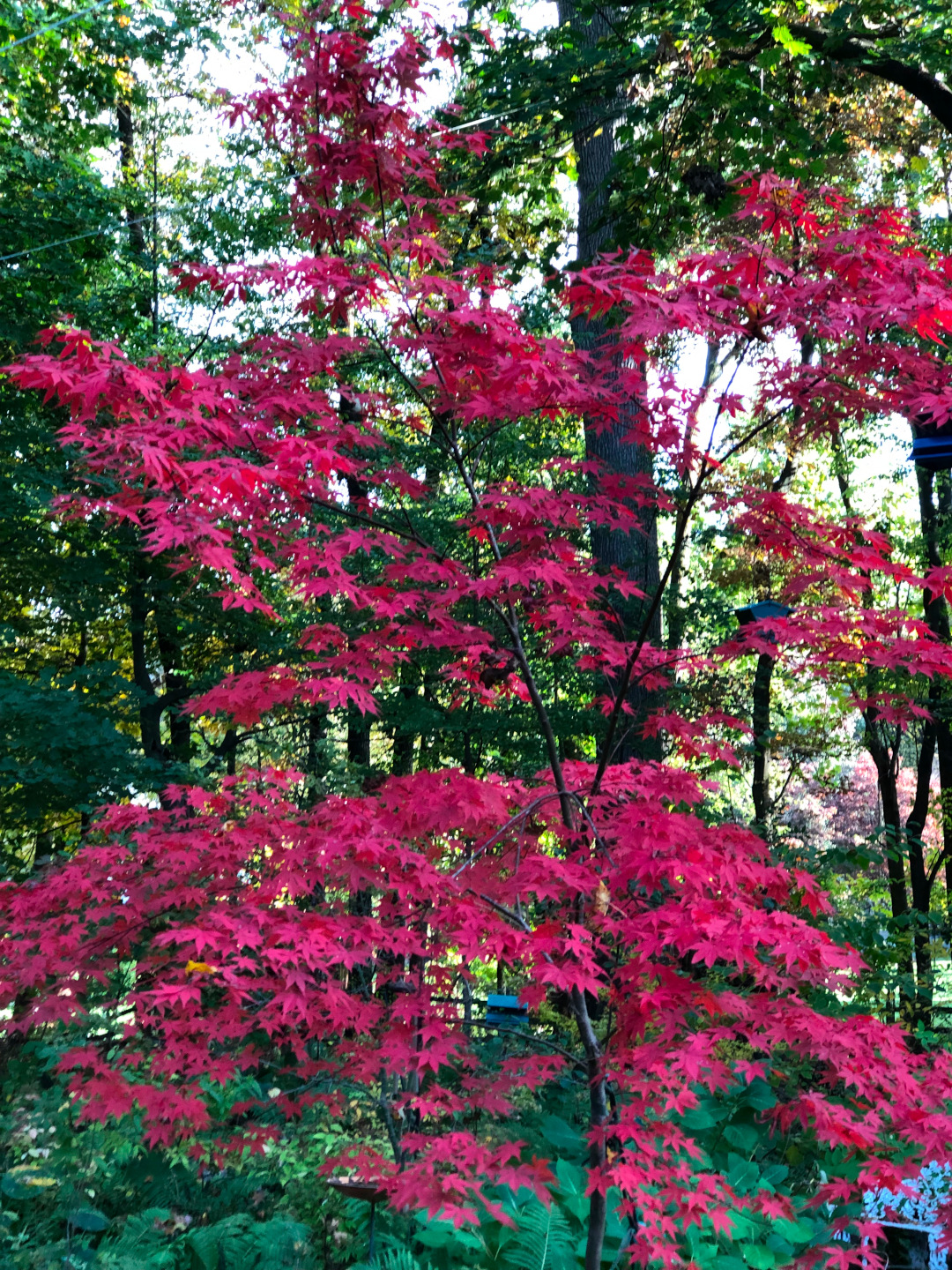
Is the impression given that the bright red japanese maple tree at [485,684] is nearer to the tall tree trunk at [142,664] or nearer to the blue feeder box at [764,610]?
the blue feeder box at [764,610]

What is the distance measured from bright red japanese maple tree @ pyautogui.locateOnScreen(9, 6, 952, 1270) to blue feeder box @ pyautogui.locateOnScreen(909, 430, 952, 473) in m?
1.00

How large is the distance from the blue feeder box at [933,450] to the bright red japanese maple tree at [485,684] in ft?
3.28

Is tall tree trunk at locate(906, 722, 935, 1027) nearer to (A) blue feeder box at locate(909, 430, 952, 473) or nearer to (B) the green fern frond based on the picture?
(A) blue feeder box at locate(909, 430, 952, 473)

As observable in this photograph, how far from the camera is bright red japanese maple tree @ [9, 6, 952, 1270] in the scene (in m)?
2.50

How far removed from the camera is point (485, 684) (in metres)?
3.69

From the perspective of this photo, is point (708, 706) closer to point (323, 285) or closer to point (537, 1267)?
point (537, 1267)

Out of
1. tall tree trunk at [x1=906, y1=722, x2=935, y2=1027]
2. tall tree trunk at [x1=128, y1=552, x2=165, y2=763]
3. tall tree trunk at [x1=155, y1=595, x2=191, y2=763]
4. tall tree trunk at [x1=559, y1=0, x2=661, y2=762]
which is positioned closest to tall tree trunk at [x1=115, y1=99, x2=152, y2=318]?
tall tree trunk at [x1=128, y1=552, x2=165, y2=763]

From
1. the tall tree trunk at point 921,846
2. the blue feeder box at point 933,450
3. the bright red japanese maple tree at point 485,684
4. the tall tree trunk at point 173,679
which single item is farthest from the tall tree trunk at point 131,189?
the tall tree trunk at point 921,846

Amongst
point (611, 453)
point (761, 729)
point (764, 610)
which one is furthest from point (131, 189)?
point (764, 610)

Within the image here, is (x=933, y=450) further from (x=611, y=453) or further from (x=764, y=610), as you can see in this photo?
(x=611, y=453)

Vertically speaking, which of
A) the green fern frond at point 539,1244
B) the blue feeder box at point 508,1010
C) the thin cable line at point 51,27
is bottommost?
the green fern frond at point 539,1244

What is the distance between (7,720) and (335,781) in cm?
258

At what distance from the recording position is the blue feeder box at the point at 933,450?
12.7 ft

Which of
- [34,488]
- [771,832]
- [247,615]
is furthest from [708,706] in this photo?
[34,488]
